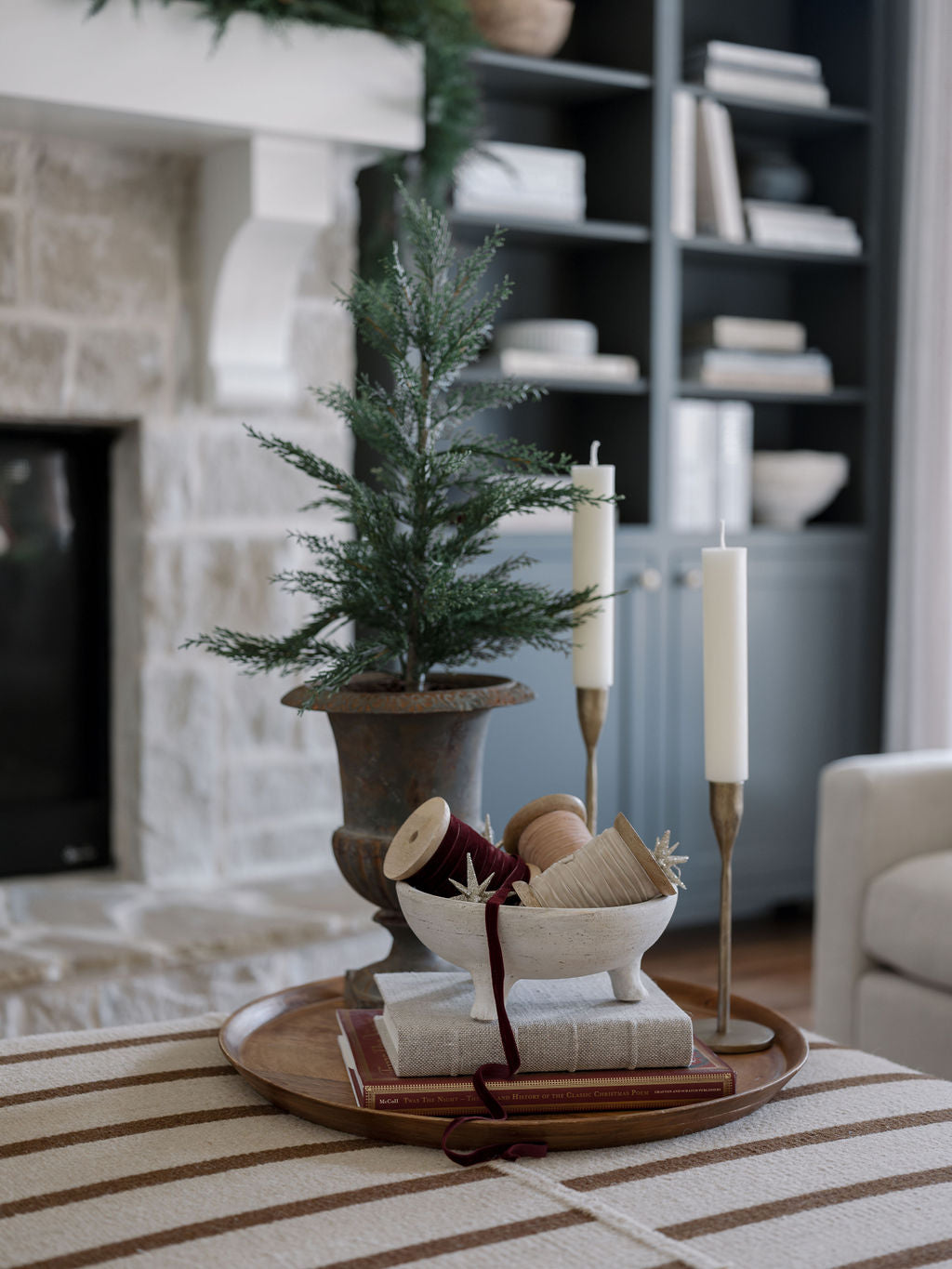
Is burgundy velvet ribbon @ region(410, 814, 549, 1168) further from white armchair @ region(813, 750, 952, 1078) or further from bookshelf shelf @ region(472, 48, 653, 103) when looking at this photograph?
bookshelf shelf @ region(472, 48, 653, 103)

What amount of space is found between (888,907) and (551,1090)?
123 cm

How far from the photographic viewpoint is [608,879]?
0.91m

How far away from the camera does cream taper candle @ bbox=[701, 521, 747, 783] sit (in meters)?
1.07

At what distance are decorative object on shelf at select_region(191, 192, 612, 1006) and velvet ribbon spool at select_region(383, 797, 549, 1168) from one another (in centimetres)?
16

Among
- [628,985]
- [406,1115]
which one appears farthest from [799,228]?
[406,1115]

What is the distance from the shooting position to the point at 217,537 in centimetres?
246

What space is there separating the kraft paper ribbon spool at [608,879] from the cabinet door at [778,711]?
83.7 inches

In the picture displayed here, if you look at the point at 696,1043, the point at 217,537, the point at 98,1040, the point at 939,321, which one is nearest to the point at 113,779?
the point at 217,537

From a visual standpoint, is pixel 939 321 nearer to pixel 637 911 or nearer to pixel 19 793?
pixel 19 793

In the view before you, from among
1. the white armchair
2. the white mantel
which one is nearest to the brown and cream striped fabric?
the white armchair

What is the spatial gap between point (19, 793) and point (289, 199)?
1.14m

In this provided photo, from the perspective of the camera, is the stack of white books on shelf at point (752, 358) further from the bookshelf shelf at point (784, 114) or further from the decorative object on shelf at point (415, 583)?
the decorative object on shelf at point (415, 583)

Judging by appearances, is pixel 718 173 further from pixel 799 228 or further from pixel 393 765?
pixel 393 765

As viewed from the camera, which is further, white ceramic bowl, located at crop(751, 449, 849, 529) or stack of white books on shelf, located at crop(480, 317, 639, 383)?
white ceramic bowl, located at crop(751, 449, 849, 529)
